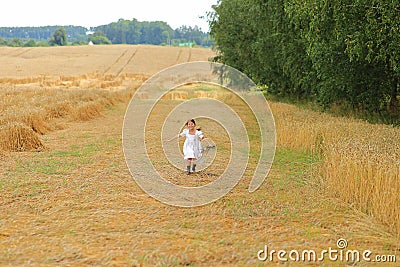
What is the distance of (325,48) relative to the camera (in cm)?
1591

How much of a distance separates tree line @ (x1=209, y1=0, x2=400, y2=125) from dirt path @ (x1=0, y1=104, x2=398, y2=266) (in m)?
4.78

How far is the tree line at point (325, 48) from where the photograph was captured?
12914mm

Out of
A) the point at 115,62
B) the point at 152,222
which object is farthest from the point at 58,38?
the point at 152,222

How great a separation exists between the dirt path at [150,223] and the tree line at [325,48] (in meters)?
4.78

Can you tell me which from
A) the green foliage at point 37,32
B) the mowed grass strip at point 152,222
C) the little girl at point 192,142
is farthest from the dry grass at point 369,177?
the green foliage at point 37,32

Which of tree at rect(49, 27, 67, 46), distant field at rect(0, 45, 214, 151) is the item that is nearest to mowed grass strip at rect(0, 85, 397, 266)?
distant field at rect(0, 45, 214, 151)

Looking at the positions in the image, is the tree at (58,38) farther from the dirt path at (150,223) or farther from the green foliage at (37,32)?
the dirt path at (150,223)

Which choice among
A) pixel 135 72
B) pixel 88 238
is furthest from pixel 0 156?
pixel 135 72

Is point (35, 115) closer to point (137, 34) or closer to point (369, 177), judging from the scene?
point (369, 177)

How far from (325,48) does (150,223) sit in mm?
10966

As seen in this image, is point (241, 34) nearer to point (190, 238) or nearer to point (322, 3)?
point (322, 3)

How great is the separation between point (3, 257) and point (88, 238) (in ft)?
3.17

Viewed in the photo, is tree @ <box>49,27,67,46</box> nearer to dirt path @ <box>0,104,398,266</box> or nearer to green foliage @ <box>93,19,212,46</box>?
green foliage @ <box>93,19,212,46</box>

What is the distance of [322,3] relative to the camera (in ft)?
42.5
